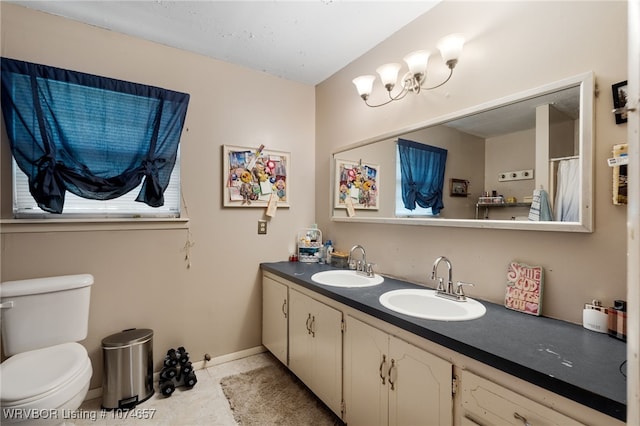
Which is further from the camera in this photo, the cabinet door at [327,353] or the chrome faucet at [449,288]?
the cabinet door at [327,353]

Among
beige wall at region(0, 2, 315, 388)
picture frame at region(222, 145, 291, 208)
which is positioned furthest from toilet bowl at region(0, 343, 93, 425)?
picture frame at region(222, 145, 291, 208)

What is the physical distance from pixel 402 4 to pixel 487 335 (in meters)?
1.82

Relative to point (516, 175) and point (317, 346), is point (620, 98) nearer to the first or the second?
point (516, 175)

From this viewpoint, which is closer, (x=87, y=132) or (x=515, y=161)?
(x=515, y=161)

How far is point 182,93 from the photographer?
2205 millimetres

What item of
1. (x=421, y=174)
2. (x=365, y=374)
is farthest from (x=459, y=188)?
(x=365, y=374)

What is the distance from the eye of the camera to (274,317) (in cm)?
234

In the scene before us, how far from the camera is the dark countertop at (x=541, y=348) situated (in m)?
0.77

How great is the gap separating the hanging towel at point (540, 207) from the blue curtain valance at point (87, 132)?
2.22m

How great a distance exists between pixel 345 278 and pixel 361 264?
0.53 feet

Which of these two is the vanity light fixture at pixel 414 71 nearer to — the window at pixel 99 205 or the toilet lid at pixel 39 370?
the window at pixel 99 205

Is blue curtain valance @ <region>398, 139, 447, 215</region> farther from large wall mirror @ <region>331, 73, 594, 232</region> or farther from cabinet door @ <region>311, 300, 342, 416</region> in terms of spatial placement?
Answer: cabinet door @ <region>311, 300, 342, 416</region>

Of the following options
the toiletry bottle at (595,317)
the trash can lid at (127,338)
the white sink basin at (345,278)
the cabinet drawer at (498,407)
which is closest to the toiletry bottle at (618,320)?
the toiletry bottle at (595,317)

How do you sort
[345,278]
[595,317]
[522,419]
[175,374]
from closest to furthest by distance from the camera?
[522,419] → [595,317] → [175,374] → [345,278]
